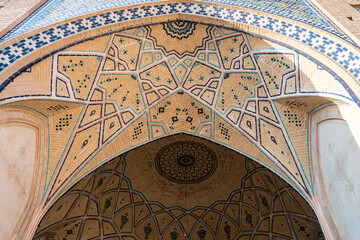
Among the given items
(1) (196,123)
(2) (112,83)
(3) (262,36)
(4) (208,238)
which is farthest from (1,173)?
(4) (208,238)

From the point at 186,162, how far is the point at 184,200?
3.47 ft

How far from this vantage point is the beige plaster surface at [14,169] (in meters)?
4.74

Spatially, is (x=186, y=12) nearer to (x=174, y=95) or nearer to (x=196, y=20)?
(x=196, y=20)

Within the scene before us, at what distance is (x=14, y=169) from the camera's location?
16.4 ft

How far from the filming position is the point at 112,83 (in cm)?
568

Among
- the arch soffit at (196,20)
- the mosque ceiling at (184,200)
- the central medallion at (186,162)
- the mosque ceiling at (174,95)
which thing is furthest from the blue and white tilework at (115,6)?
the central medallion at (186,162)

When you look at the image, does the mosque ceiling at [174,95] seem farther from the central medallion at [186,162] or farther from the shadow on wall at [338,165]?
the central medallion at [186,162]

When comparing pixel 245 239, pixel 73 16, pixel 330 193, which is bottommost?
pixel 245 239

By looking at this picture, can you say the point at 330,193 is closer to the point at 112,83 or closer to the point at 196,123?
the point at 196,123

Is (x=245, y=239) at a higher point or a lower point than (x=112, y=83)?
lower

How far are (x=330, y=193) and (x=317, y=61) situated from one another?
6.22 feet

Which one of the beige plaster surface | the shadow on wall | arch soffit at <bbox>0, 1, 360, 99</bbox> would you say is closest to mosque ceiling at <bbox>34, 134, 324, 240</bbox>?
the beige plaster surface

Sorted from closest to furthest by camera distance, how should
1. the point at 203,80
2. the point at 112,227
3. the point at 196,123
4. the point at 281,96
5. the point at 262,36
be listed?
1. the point at 262,36
2. the point at 281,96
3. the point at 203,80
4. the point at 196,123
5. the point at 112,227

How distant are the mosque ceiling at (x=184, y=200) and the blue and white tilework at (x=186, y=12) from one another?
346cm
